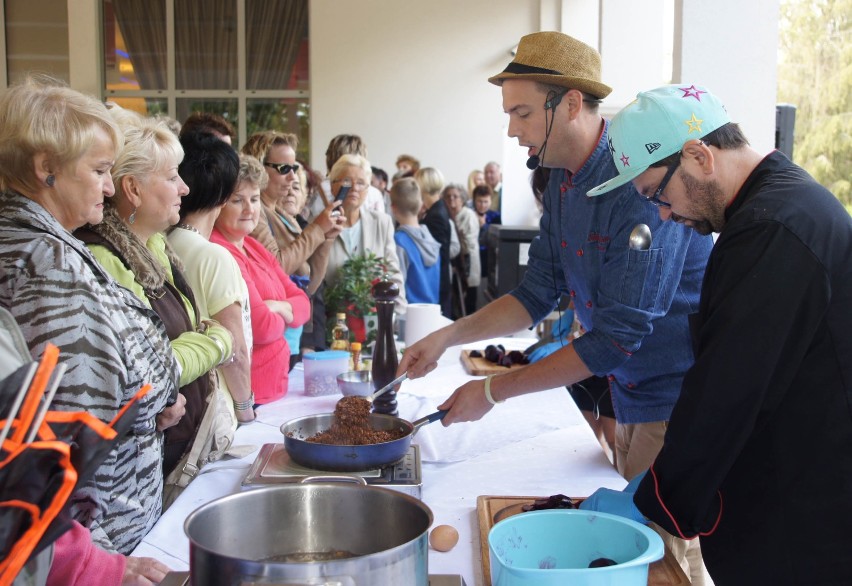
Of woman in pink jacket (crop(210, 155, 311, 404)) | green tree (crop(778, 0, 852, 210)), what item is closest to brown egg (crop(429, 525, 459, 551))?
woman in pink jacket (crop(210, 155, 311, 404))

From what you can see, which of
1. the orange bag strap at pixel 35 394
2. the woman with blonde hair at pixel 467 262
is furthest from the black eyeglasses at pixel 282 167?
the woman with blonde hair at pixel 467 262

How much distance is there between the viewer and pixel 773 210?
4.04ft

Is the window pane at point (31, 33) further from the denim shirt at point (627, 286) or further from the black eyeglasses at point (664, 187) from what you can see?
the black eyeglasses at point (664, 187)

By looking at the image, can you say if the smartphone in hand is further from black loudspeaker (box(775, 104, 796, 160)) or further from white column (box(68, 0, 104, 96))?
white column (box(68, 0, 104, 96))

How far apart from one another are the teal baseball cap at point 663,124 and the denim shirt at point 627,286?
1.39 ft

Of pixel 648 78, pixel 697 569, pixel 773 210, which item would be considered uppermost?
pixel 648 78

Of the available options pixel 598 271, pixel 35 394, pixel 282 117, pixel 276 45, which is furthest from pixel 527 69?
pixel 276 45

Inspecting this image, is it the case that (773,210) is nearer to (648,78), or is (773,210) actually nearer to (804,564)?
(804,564)

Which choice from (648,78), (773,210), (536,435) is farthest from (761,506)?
(648,78)

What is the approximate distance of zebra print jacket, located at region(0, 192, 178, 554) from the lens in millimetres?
1353

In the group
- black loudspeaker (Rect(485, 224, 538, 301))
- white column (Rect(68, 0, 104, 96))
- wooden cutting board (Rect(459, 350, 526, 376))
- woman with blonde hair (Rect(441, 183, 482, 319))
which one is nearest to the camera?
wooden cutting board (Rect(459, 350, 526, 376))

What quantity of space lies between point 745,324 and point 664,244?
61cm

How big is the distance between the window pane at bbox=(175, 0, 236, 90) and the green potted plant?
7.67 metres

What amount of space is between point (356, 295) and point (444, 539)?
1836 millimetres
